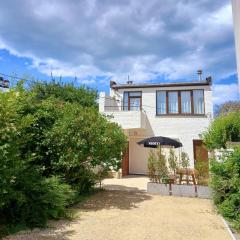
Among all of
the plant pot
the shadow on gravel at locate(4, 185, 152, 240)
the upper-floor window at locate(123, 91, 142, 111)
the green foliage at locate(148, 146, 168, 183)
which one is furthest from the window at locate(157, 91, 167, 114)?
the plant pot

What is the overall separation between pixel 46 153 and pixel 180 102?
570 inches

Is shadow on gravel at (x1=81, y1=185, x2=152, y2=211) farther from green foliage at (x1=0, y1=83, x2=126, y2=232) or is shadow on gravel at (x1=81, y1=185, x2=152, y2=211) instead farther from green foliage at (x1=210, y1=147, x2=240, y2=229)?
green foliage at (x1=210, y1=147, x2=240, y2=229)

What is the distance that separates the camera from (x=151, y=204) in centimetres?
1062

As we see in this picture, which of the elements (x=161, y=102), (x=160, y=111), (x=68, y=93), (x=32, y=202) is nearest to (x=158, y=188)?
(x=32, y=202)

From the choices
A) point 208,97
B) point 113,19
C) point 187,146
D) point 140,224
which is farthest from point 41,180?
point 208,97

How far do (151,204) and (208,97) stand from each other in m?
12.9

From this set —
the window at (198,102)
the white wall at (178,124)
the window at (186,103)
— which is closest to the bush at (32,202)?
the white wall at (178,124)

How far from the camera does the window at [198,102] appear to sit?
21.3 m

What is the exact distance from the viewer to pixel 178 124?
2122 cm

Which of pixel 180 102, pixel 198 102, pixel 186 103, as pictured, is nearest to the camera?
pixel 198 102

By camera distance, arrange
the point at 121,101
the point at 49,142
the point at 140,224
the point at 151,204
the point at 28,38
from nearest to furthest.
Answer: the point at 140,224 → the point at 49,142 → the point at 151,204 → the point at 28,38 → the point at 121,101

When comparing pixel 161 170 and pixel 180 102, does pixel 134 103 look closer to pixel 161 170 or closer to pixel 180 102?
pixel 180 102

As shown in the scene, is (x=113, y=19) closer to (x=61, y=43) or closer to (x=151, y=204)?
(x=61, y=43)

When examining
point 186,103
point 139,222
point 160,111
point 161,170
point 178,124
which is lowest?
point 139,222
